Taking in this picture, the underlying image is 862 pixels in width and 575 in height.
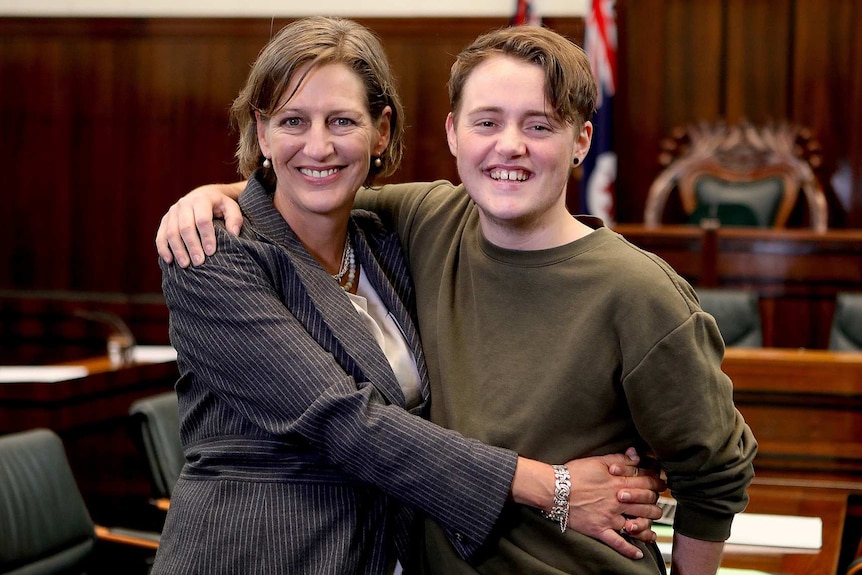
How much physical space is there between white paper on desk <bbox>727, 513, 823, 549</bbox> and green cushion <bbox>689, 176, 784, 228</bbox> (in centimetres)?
410

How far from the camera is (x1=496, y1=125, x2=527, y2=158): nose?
65.7 inches

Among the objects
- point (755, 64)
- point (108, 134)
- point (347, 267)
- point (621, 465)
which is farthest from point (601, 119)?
point (621, 465)

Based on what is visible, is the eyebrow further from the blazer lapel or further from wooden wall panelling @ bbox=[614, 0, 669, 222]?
wooden wall panelling @ bbox=[614, 0, 669, 222]

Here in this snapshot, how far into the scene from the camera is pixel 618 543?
1.68m

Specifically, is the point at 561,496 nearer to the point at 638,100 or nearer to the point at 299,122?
the point at 299,122

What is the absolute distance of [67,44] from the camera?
26.3 ft

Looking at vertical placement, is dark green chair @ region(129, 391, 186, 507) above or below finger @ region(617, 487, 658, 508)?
below

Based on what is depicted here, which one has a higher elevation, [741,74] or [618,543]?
[741,74]

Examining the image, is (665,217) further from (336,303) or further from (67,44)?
(336,303)

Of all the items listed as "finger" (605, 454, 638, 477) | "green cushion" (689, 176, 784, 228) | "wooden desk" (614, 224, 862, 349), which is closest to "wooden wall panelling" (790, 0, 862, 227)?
"green cushion" (689, 176, 784, 228)

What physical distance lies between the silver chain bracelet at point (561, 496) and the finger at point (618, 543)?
0.07m

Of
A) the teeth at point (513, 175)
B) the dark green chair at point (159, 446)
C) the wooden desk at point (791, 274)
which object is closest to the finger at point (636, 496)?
the teeth at point (513, 175)

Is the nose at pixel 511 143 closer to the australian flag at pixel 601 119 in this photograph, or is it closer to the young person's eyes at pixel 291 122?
the young person's eyes at pixel 291 122

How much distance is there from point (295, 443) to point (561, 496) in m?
0.43
